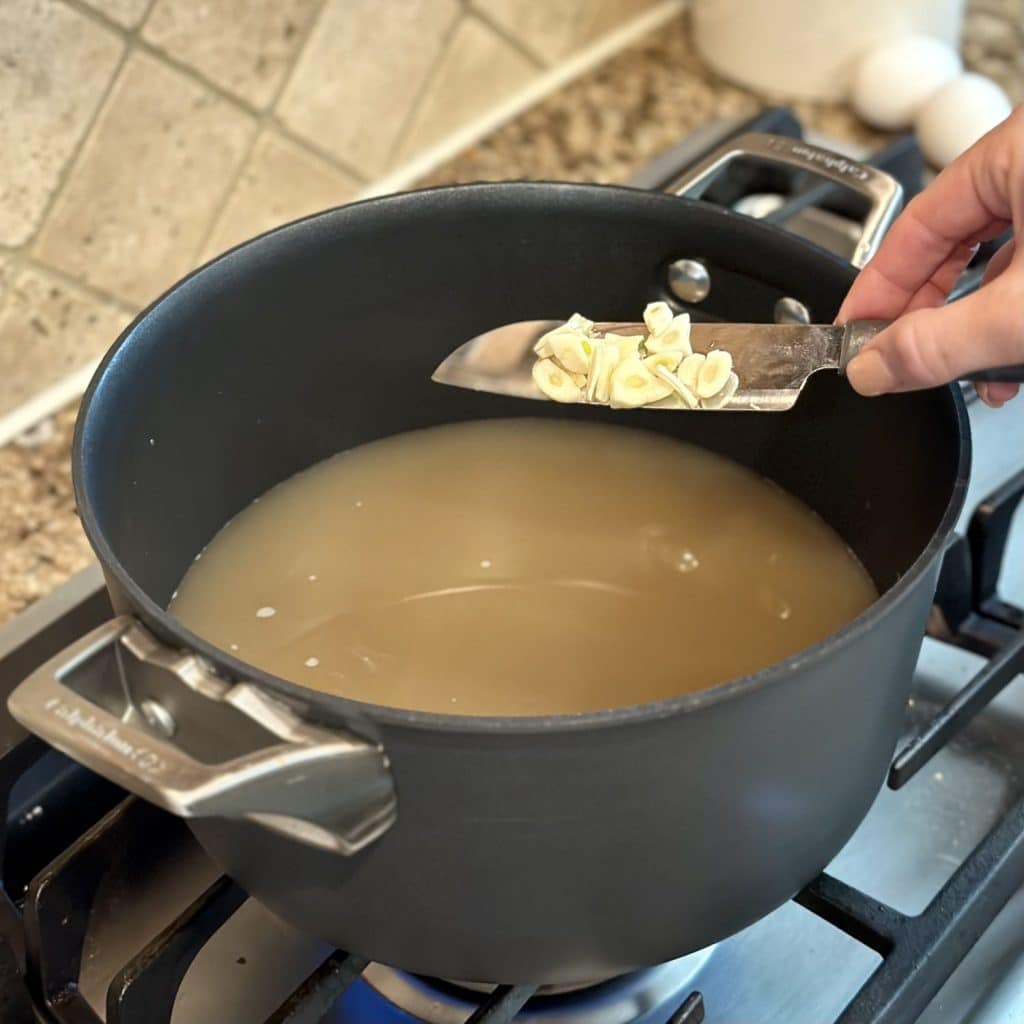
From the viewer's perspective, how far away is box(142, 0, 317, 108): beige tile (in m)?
0.87

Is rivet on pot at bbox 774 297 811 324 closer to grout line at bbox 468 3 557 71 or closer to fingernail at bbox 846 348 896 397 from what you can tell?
fingernail at bbox 846 348 896 397

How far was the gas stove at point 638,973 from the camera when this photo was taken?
586mm

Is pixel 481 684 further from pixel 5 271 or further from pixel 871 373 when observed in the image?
pixel 5 271

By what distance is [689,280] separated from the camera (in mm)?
749

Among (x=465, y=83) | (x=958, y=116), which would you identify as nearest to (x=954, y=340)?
(x=958, y=116)

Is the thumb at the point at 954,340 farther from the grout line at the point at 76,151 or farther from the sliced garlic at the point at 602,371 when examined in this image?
the grout line at the point at 76,151

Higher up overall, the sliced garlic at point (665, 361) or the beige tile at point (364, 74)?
the sliced garlic at point (665, 361)

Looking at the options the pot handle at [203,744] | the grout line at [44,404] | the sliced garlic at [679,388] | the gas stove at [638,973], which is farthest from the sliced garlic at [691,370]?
the grout line at [44,404]

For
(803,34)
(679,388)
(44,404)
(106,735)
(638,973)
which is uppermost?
(803,34)

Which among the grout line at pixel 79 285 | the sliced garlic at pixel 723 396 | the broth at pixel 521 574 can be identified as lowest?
the grout line at pixel 79 285

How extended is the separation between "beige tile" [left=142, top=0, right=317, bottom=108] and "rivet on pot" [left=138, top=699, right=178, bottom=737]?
1.75 feet

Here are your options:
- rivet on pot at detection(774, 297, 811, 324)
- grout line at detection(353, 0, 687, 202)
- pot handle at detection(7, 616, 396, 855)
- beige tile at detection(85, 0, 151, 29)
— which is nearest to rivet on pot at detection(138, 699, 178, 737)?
pot handle at detection(7, 616, 396, 855)

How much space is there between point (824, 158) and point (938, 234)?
0.14 meters

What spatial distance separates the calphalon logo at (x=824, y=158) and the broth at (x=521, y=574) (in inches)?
7.5
